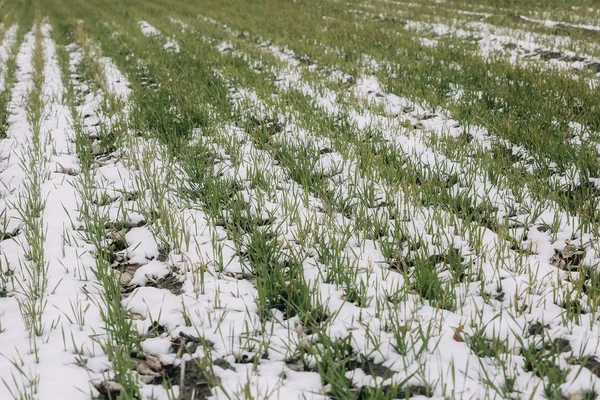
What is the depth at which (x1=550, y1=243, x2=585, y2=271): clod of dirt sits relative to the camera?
2.71 m

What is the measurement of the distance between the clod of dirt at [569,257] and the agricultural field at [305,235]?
0.01 m

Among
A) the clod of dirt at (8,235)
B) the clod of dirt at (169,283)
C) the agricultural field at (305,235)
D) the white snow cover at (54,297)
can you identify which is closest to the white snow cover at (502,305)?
the agricultural field at (305,235)

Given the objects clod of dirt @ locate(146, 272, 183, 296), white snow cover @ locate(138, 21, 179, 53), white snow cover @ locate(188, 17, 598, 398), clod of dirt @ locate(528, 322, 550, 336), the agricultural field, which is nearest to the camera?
white snow cover @ locate(188, 17, 598, 398)

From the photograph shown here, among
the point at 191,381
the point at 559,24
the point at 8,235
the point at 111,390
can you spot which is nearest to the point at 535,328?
the point at 191,381

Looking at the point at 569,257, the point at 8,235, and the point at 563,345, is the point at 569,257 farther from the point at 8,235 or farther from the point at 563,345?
the point at 8,235

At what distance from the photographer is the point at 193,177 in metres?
3.79

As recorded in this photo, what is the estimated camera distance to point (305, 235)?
2.97 meters

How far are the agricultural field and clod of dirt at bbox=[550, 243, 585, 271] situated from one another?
0.01 metres

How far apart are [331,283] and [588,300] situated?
1.19 metres

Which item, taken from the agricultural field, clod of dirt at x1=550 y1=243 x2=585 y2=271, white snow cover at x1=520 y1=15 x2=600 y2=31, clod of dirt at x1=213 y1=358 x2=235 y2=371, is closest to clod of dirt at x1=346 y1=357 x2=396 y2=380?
the agricultural field

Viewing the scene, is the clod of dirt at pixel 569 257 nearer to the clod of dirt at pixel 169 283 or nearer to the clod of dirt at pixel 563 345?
the clod of dirt at pixel 563 345

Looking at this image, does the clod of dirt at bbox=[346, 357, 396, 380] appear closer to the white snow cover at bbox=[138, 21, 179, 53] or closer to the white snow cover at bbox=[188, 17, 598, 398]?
the white snow cover at bbox=[188, 17, 598, 398]

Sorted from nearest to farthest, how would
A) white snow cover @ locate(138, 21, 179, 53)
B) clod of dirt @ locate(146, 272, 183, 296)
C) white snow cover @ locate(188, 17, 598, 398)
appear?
white snow cover @ locate(188, 17, 598, 398), clod of dirt @ locate(146, 272, 183, 296), white snow cover @ locate(138, 21, 179, 53)

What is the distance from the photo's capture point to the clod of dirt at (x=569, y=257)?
271 cm
